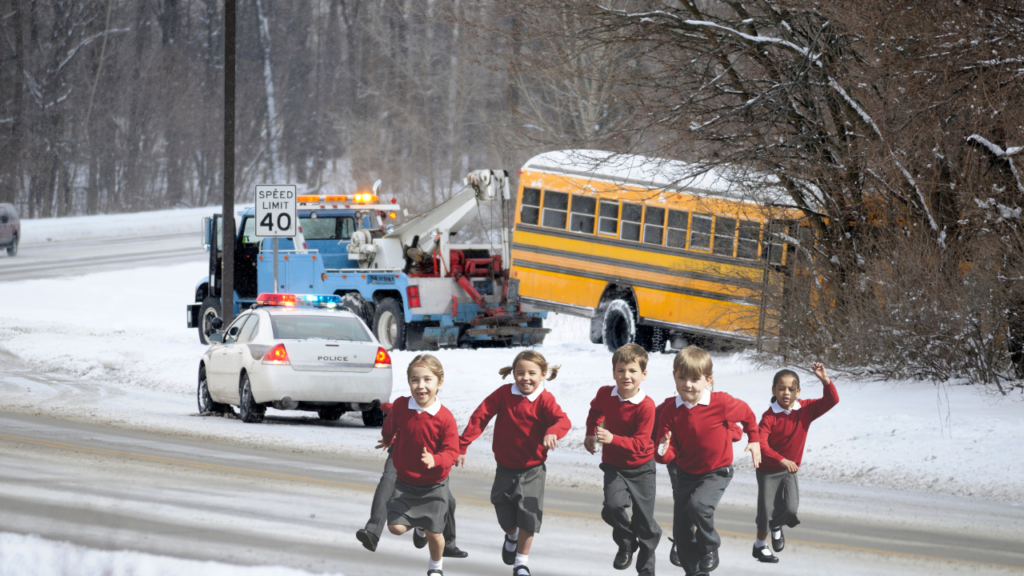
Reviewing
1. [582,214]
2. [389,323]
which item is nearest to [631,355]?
[582,214]

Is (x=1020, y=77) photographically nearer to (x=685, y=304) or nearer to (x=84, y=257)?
(x=685, y=304)

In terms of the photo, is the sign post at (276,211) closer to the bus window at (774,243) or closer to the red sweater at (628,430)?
the bus window at (774,243)

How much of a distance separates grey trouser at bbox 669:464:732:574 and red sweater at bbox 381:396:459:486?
0.94 m

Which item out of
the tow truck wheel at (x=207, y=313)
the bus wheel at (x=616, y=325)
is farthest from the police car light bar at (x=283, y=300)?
the tow truck wheel at (x=207, y=313)

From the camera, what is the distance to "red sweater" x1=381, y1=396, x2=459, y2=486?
16.4ft

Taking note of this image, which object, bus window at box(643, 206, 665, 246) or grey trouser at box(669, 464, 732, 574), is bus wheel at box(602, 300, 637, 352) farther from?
grey trouser at box(669, 464, 732, 574)

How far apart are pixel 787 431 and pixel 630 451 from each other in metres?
0.65

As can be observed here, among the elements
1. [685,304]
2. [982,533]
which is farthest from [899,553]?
[685,304]

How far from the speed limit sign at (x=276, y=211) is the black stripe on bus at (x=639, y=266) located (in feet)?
16.6

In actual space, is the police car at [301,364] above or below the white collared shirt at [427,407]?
below

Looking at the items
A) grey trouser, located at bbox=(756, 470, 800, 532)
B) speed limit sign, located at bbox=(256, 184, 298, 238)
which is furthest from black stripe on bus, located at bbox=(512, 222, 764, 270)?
grey trouser, located at bbox=(756, 470, 800, 532)

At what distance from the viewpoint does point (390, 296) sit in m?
22.1

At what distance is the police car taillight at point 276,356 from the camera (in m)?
12.9

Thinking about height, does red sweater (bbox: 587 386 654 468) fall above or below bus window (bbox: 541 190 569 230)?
below
